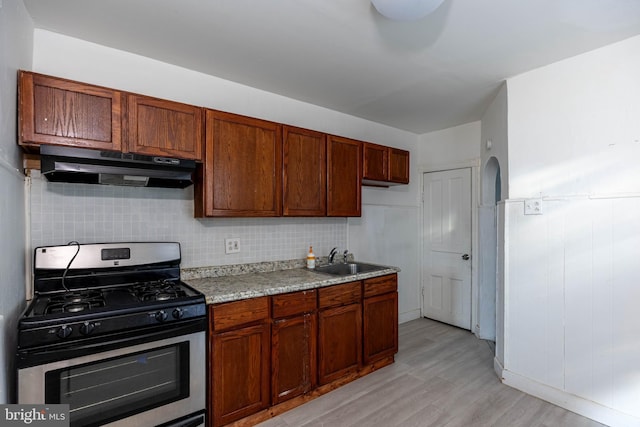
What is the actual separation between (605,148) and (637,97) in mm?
350

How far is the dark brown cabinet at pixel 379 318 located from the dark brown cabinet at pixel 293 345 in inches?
22.8

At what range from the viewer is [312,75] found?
2658mm

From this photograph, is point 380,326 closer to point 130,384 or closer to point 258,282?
point 258,282

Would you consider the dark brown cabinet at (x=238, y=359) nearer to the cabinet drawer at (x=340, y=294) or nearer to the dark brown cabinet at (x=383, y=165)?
the cabinet drawer at (x=340, y=294)

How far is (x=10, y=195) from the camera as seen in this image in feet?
5.11

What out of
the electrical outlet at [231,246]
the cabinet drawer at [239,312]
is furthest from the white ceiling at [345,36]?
the cabinet drawer at [239,312]

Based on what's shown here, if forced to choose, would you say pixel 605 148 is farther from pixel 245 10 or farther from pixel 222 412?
pixel 222 412

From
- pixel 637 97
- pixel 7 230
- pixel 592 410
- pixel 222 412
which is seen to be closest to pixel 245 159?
pixel 7 230

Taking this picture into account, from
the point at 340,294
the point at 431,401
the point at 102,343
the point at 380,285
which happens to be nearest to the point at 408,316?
the point at 380,285

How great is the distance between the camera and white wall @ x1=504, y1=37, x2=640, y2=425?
6.99 feet

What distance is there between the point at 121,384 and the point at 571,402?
2999mm

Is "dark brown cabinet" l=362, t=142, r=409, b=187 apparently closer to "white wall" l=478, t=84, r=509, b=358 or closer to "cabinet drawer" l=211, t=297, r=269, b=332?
"white wall" l=478, t=84, r=509, b=358

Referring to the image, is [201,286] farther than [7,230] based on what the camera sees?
Yes

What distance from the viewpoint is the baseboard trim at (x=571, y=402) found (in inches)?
83.4
